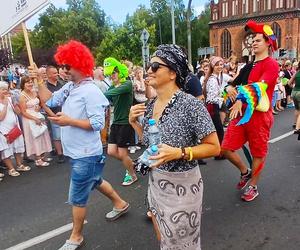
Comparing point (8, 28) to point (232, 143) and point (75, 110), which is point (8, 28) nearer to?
point (75, 110)

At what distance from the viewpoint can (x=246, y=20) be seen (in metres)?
52.1

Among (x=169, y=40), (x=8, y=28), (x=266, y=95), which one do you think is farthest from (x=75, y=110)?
(x=169, y=40)

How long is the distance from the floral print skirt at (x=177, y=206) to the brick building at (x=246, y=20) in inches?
1825

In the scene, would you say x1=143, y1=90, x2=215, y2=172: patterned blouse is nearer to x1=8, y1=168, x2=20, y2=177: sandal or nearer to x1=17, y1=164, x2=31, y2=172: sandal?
x1=8, y1=168, x2=20, y2=177: sandal

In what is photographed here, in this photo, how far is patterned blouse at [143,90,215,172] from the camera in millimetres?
2086

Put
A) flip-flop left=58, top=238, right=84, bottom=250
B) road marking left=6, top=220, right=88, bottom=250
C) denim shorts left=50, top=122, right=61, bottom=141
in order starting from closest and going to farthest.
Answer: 1. flip-flop left=58, top=238, right=84, bottom=250
2. road marking left=6, top=220, right=88, bottom=250
3. denim shorts left=50, top=122, right=61, bottom=141

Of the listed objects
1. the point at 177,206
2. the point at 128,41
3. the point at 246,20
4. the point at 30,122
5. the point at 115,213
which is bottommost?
the point at 115,213

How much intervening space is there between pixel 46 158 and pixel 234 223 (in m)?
4.36

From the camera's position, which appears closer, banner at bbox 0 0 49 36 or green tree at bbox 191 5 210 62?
banner at bbox 0 0 49 36

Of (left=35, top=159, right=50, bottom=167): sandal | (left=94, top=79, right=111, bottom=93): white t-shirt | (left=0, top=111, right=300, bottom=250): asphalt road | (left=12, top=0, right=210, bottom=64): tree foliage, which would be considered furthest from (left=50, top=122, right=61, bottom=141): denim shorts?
(left=12, top=0, right=210, bottom=64): tree foliage

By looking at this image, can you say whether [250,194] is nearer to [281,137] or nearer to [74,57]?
[74,57]

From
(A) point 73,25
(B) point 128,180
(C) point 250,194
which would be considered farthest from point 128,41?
(C) point 250,194

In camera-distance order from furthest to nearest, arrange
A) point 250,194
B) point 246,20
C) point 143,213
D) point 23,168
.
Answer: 1. point 246,20
2. point 23,168
3. point 250,194
4. point 143,213

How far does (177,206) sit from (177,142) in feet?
1.29
